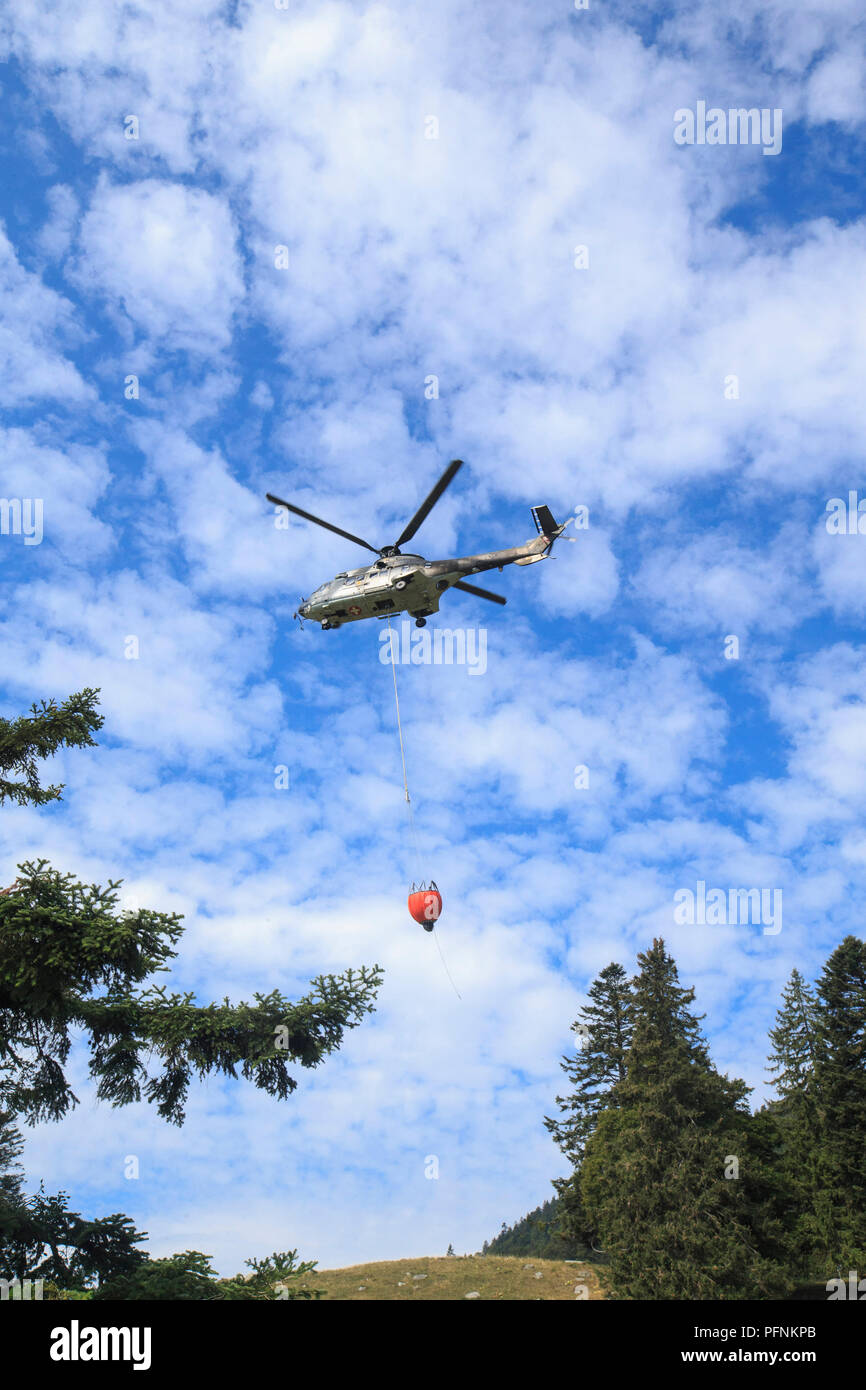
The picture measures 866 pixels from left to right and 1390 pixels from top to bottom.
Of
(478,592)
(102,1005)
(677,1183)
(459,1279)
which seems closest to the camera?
(102,1005)

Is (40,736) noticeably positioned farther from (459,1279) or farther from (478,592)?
(459,1279)

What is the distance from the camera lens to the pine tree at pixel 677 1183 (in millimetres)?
32500

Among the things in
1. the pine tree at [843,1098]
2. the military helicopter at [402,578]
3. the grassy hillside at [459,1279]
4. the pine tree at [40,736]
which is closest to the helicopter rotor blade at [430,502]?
the military helicopter at [402,578]

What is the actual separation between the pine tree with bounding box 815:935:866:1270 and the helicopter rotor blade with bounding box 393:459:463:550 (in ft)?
108

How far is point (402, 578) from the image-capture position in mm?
22859

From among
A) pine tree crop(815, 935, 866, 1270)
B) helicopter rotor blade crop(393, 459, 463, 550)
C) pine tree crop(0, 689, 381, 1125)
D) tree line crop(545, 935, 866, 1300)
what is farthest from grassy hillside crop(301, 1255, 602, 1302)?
helicopter rotor blade crop(393, 459, 463, 550)

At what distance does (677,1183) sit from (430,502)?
27.1 meters

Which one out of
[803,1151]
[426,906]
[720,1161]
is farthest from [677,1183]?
[426,906]

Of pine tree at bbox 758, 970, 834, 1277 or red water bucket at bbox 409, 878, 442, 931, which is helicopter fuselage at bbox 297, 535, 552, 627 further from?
pine tree at bbox 758, 970, 834, 1277

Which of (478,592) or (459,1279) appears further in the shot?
(459,1279)

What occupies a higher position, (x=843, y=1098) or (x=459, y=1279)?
(x=843, y=1098)

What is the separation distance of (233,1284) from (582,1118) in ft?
127
